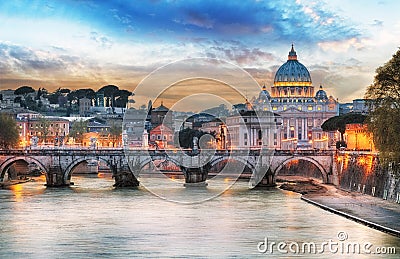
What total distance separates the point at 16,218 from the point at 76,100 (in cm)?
12356

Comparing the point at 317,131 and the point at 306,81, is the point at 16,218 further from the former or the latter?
the point at 306,81

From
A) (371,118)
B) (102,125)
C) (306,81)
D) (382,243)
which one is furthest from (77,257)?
(306,81)

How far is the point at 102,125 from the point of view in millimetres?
125062

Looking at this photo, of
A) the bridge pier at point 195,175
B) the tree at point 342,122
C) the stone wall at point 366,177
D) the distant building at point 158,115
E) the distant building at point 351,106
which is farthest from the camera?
the distant building at point 351,106

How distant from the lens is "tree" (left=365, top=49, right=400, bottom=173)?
36.4 m

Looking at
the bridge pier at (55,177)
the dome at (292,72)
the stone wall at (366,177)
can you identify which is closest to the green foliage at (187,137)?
the bridge pier at (55,177)

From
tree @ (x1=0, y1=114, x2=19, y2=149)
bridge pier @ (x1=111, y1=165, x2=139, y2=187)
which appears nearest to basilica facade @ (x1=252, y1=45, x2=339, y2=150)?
tree @ (x1=0, y1=114, x2=19, y2=149)

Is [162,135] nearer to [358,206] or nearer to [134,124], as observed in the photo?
[134,124]

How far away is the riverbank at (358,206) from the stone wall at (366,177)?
0.52 m

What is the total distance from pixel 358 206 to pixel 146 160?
70.1 feet

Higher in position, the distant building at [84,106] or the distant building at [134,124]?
the distant building at [84,106]

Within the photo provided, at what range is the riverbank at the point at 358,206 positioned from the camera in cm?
3253

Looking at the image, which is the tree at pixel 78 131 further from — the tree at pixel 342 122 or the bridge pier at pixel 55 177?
the bridge pier at pixel 55 177

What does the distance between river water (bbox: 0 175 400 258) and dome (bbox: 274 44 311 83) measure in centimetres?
9803
